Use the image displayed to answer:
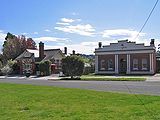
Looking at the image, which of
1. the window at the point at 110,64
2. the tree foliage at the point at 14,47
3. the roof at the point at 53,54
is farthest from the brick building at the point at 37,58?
the tree foliage at the point at 14,47

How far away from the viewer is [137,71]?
62.0 m

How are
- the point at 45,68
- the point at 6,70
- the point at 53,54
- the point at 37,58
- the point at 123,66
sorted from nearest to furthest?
the point at 123,66 → the point at 45,68 → the point at 53,54 → the point at 37,58 → the point at 6,70

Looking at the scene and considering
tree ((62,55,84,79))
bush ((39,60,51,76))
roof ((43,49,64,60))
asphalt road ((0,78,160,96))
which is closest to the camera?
asphalt road ((0,78,160,96))

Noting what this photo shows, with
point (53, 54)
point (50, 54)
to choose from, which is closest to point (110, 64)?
point (53, 54)

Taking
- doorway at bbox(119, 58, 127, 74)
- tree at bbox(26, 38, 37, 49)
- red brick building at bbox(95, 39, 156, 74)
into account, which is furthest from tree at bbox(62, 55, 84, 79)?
tree at bbox(26, 38, 37, 49)

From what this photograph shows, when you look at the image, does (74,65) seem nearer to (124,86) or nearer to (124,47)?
(124,47)

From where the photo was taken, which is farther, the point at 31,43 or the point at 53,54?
the point at 31,43

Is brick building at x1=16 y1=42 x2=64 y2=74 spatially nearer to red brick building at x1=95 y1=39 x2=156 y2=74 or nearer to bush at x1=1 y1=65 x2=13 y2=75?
bush at x1=1 y1=65 x2=13 y2=75

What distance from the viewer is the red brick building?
60781mm

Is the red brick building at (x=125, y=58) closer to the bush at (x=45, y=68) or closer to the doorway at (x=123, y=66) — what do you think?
the doorway at (x=123, y=66)

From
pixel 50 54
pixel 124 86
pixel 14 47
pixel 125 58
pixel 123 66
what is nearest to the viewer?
pixel 124 86

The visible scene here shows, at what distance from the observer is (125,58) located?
63.2m

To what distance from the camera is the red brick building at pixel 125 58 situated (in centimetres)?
6078

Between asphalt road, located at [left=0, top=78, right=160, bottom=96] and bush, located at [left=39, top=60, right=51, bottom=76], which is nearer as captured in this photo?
asphalt road, located at [left=0, top=78, right=160, bottom=96]
